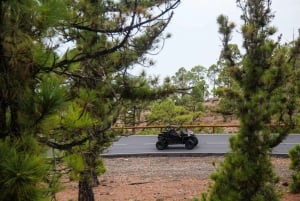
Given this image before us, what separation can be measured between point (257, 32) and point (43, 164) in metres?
4.24

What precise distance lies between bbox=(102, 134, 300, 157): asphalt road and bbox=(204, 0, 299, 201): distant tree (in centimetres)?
828

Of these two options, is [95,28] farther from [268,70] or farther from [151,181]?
[151,181]

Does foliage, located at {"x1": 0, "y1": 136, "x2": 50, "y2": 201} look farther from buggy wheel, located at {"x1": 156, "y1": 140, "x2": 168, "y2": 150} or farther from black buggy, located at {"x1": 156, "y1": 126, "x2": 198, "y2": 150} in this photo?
buggy wheel, located at {"x1": 156, "y1": 140, "x2": 168, "y2": 150}

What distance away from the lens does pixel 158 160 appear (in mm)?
13719

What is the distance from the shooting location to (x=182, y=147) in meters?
16.1

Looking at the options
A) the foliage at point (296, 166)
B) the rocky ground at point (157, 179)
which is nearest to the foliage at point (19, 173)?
the rocky ground at point (157, 179)

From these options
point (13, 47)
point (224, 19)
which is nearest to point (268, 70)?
point (224, 19)

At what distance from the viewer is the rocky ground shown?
9.25 meters

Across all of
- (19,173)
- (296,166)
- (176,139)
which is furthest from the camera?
(176,139)

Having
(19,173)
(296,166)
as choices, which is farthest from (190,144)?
(19,173)

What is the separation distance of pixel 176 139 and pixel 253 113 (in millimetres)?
10375

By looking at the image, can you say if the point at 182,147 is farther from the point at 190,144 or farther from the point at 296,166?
the point at 296,166

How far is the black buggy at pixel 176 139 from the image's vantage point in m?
15.3

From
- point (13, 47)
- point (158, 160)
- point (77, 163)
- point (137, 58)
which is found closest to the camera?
point (13, 47)
